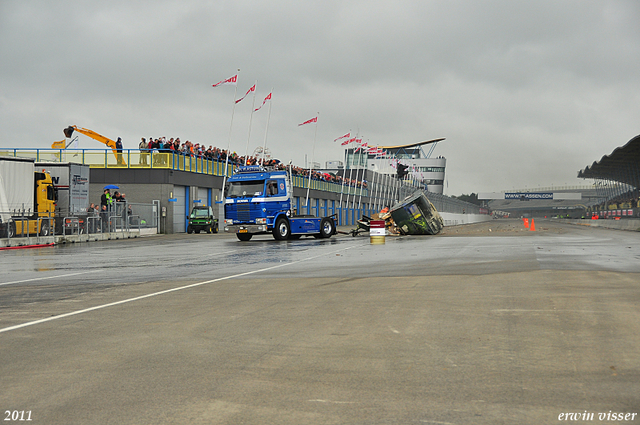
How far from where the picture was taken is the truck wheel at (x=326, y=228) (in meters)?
32.4

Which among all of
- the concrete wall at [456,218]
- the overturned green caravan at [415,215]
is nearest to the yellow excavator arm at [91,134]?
the overturned green caravan at [415,215]

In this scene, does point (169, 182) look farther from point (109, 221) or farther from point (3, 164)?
point (3, 164)

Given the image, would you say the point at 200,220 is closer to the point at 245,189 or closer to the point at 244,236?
the point at 244,236

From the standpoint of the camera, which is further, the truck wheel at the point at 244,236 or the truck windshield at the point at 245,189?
the truck wheel at the point at 244,236

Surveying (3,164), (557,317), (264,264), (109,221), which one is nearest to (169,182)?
(109,221)

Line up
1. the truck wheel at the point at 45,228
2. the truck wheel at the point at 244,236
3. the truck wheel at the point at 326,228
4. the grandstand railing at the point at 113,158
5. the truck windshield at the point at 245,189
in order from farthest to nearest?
the grandstand railing at the point at 113,158, the truck wheel at the point at 326,228, the truck wheel at the point at 244,236, the truck windshield at the point at 245,189, the truck wheel at the point at 45,228

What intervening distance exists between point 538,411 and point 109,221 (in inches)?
1302

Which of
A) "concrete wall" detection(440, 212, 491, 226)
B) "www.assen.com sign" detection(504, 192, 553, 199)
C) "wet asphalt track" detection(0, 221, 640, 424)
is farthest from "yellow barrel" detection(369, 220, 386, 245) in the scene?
"www.assen.com sign" detection(504, 192, 553, 199)

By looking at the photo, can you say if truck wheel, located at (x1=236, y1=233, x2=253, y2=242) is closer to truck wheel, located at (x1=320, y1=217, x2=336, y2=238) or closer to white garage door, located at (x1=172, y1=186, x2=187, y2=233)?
truck wheel, located at (x1=320, y1=217, x2=336, y2=238)

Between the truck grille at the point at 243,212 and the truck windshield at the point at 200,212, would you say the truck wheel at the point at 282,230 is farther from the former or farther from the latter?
the truck windshield at the point at 200,212

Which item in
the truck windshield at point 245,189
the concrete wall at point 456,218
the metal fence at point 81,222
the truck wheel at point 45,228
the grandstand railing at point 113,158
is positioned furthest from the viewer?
the concrete wall at point 456,218

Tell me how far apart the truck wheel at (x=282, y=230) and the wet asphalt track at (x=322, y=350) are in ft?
58.4

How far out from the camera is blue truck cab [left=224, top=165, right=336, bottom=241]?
95.0ft

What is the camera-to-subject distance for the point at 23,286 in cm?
1123
